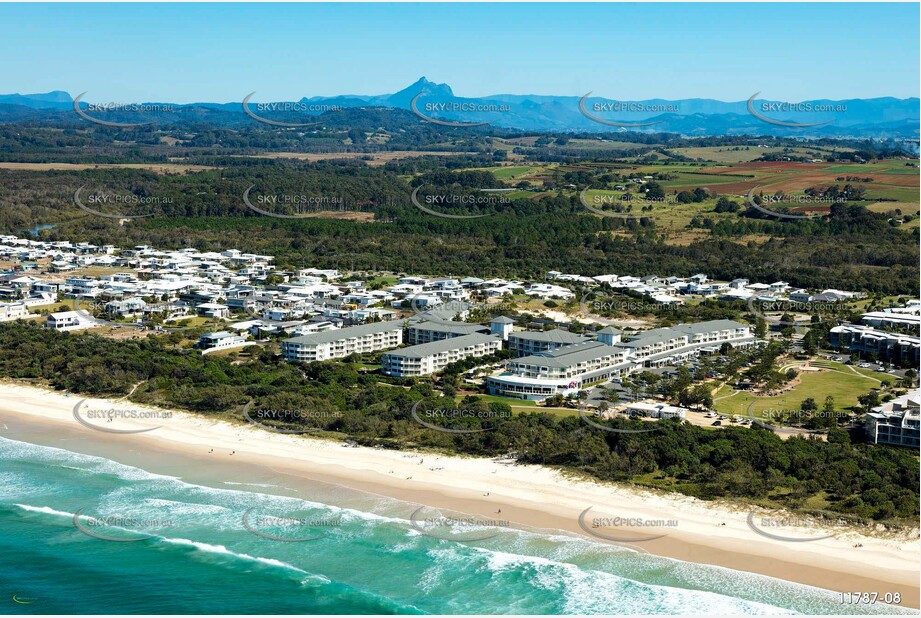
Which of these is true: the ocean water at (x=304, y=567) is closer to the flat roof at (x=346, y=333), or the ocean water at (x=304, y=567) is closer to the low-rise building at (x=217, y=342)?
the flat roof at (x=346, y=333)

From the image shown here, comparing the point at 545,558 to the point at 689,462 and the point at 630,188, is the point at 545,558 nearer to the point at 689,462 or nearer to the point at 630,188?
the point at 689,462

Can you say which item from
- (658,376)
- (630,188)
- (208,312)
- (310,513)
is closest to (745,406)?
(658,376)

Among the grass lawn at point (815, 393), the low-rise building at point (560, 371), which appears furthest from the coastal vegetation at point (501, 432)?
the grass lawn at point (815, 393)

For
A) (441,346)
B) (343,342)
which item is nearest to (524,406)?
(441,346)

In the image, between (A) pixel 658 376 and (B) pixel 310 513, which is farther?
(A) pixel 658 376

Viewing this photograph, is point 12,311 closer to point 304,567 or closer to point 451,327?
point 451,327

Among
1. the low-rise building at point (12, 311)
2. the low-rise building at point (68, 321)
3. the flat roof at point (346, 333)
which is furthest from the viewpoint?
the low-rise building at point (12, 311)
